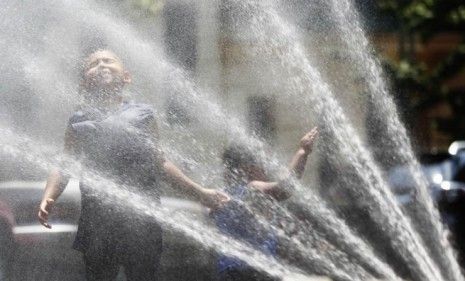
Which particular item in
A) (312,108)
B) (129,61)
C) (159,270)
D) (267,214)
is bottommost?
(159,270)

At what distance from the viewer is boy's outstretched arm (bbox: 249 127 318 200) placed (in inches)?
244

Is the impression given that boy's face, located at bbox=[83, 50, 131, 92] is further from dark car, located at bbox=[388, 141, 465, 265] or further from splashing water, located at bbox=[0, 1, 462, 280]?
dark car, located at bbox=[388, 141, 465, 265]

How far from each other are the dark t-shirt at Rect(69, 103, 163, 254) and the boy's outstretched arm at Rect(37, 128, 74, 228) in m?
0.05

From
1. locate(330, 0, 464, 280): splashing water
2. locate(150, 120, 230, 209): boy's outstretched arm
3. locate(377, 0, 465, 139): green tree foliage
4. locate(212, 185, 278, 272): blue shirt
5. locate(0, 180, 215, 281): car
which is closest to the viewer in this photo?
locate(150, 120, 230, 209): boy's outstretched arm

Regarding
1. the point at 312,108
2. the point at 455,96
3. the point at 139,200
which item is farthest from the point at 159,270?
the point at 455,96

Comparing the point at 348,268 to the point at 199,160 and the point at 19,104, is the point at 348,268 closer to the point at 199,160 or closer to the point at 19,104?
the point at 199,160

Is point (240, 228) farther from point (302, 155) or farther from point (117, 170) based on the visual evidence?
point (117, 170)

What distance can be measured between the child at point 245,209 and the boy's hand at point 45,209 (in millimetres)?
814

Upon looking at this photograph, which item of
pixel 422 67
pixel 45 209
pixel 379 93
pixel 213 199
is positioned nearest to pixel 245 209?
pixel 213 199

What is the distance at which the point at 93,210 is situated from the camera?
587cm

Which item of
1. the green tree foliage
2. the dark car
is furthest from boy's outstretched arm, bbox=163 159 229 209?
the green tree foliage

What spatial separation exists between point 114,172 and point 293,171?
1.03 m

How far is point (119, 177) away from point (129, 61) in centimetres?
79

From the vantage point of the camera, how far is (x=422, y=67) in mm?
20484
